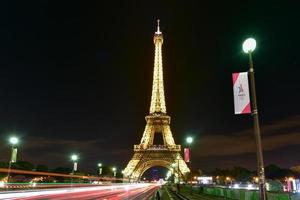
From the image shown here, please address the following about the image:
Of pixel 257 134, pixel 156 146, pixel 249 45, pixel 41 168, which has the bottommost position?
pixel 257 134

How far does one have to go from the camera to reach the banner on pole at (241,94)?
428 inches

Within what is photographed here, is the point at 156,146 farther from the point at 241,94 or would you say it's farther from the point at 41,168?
the point at 241,94

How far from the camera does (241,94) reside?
432 inches

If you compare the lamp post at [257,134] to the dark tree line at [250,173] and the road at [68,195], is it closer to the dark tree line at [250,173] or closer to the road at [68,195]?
the road at [68,195]

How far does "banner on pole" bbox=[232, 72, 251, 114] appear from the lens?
10875mm

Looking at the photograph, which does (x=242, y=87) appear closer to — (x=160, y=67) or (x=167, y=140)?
(x=167, y=140)

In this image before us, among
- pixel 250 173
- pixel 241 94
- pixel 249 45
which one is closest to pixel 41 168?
pixel 250 173

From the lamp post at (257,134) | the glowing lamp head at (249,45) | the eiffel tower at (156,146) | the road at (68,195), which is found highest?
the eiffel tower at (156,146)

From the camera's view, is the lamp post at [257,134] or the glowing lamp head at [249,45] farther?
the glowing lamp head at [249,45]

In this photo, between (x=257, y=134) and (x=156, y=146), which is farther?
(x=156, y=146)

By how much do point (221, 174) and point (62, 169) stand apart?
59297mm

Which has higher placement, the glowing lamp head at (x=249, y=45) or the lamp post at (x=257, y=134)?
the glowing lamp head at (x=249, y=45)

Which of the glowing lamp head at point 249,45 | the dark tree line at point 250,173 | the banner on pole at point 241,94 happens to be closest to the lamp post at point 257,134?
the glowing lamp head at point 249,45

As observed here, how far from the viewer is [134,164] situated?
10944cm
